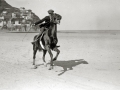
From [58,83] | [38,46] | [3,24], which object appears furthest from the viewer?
[3,24]

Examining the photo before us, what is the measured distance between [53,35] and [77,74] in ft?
7.12

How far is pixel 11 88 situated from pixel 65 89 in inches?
73.0

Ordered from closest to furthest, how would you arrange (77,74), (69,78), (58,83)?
1. (58,83)
2. (69,78)
3. (77,74)

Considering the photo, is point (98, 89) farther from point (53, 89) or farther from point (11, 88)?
point (11, 88)

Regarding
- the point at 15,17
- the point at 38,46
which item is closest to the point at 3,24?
the point at 15,17

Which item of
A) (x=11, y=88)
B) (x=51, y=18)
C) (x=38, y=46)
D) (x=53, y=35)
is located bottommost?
(x=11, y=88)

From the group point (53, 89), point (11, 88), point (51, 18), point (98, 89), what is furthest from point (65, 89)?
point (51, 18)

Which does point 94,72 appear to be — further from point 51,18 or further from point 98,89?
point 51,18

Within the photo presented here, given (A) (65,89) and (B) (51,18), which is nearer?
(A) (65,89)

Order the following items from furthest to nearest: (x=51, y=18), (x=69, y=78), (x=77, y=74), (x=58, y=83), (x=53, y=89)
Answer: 1. (x=51, y=18)
2. (x=77, y=74)
3. (x=69, y=78)
4. (x=58, y=83)
5. (x=53, y=89)

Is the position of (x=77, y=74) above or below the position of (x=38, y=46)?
below

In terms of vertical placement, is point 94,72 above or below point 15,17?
below

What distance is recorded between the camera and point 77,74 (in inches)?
Result: 332

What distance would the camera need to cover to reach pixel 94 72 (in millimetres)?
8766
